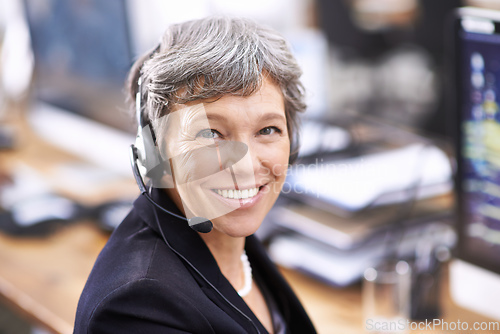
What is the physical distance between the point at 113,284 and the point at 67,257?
853 mm

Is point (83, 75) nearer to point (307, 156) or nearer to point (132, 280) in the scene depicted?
point (307, 156)

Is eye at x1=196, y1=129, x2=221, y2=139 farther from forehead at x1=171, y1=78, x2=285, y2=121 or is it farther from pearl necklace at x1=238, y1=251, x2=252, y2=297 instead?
pearl necklace at x1=238, y1=251, x2=252, y2=297

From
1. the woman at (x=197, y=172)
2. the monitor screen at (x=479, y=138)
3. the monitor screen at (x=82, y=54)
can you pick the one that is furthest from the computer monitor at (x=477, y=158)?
the monitor screen at (x=82, y=54)

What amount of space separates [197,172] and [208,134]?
0.05m

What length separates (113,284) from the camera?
2.10ft

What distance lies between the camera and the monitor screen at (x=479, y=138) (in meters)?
0.92

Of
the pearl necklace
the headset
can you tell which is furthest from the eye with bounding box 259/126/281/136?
the pearl necklace

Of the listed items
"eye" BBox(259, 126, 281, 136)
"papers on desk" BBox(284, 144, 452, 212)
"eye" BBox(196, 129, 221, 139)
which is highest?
"eye" BBox(196, 129, 221, 139)

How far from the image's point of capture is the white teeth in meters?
0.68

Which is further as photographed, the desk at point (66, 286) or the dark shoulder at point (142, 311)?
the desk at point (66, 286)

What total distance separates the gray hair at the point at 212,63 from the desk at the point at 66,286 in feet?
1.88

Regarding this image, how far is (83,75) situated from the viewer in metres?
1.84

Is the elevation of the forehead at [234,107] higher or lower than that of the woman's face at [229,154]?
higher

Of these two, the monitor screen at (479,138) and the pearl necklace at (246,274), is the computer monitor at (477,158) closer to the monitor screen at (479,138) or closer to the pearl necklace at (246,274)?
the monitor screen at (479,138)
